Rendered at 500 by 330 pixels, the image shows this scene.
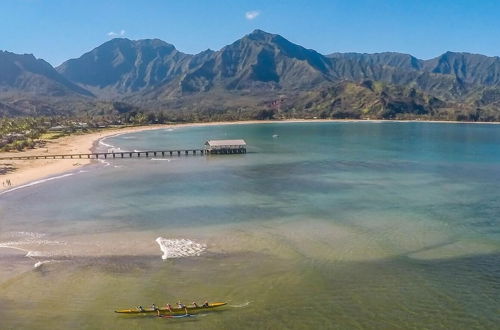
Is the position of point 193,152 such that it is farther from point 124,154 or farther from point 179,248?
point 179,248

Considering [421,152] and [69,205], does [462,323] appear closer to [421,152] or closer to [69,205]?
[69,205]

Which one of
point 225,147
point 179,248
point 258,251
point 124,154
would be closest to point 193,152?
point 225,147

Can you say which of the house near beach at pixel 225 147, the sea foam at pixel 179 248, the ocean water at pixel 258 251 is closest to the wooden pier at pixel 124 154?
the house near beach at pixel 225 147

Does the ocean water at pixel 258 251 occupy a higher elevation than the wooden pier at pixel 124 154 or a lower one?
lower

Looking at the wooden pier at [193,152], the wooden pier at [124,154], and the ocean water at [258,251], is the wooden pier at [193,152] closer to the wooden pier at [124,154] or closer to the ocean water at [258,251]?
the wooden pier at [124,154]

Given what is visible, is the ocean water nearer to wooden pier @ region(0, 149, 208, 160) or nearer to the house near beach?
wooden pier @ region(0, 149, 208, 160)
